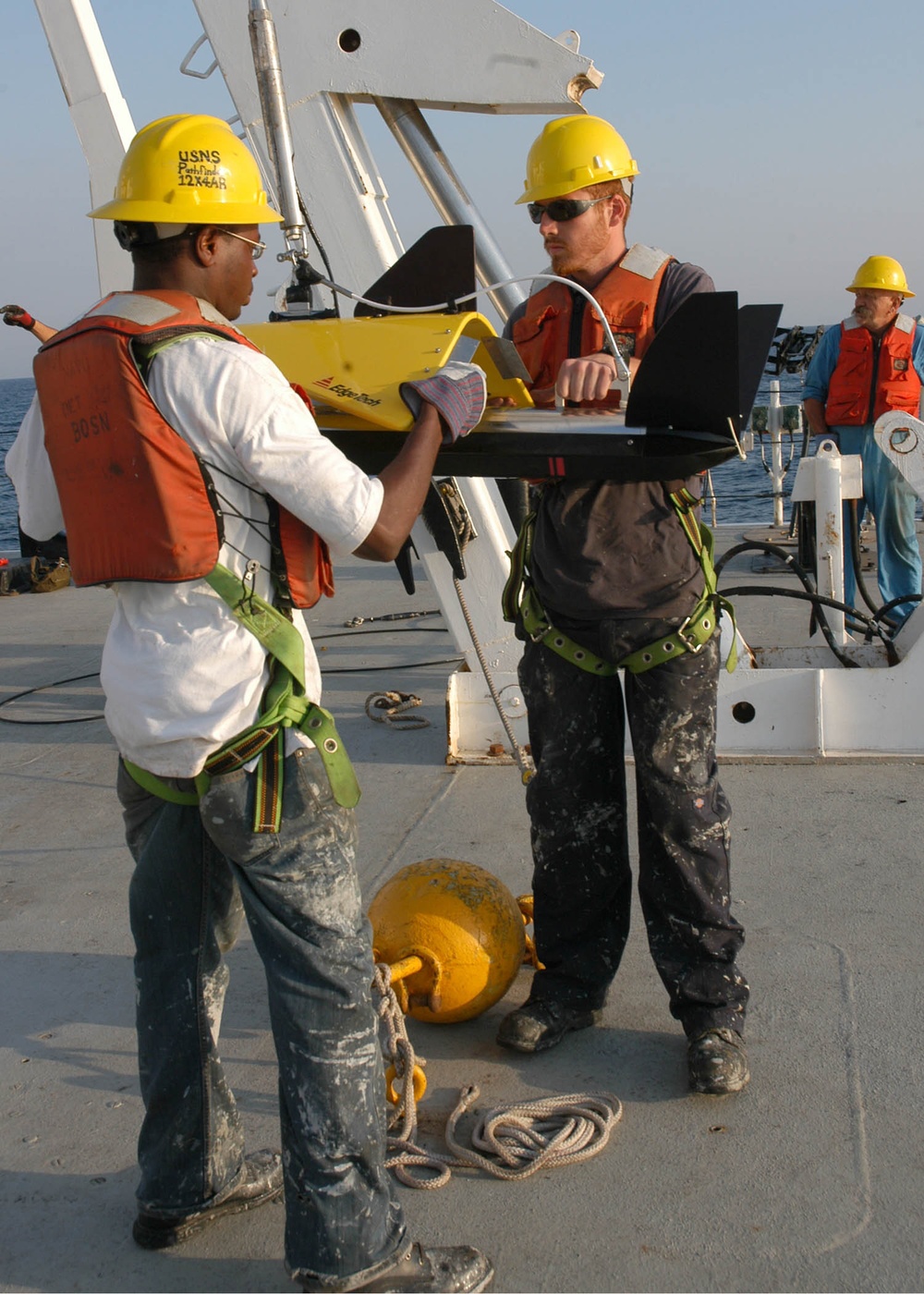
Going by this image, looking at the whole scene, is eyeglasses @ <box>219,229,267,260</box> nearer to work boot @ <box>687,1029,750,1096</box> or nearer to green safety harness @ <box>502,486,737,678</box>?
green safety harness @ <box>502,486,737,678</box>

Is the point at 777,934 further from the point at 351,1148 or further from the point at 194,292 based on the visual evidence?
the point at 194,292

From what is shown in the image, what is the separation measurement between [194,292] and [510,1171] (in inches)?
76.3

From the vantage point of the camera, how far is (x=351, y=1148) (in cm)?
216

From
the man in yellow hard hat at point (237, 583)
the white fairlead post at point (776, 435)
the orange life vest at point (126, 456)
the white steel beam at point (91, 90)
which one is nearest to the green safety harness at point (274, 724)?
the man in yellow hard hat at point (237, 583)

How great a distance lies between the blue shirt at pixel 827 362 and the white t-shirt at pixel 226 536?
636 centimetres

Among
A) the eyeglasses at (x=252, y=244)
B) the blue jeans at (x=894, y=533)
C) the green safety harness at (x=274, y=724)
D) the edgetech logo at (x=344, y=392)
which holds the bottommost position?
the blue jeans at (x=894, y=533)

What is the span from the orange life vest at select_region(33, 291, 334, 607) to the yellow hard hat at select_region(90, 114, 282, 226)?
0.15 m

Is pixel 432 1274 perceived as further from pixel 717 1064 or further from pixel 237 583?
pixel 237 583

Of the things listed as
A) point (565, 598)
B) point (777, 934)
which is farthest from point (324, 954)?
point (777, 934)

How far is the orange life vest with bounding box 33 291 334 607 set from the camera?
1978 millimetres

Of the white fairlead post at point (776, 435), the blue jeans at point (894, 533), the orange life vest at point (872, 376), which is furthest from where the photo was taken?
the white fairlead post at point (776, 435)

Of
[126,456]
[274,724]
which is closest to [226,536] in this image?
Answer: [126,456]

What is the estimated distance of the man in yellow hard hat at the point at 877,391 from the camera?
7309mm

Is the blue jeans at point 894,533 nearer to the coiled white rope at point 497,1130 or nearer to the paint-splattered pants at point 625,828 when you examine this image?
the paint-splattered pants at point 625,828
